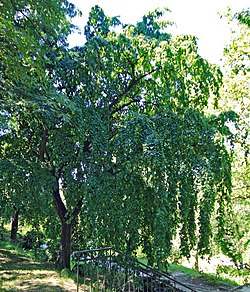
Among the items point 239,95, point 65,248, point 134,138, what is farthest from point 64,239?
point 239,95

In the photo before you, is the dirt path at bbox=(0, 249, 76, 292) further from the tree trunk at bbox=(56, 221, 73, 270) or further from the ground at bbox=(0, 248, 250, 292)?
the tree trunk at bbox=(56, 221, 73, 270)

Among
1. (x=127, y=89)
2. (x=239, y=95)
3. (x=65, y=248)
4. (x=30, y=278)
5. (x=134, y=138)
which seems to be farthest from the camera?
(x=239, y=95)

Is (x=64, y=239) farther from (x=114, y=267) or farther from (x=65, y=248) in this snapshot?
(x=114, y=267)

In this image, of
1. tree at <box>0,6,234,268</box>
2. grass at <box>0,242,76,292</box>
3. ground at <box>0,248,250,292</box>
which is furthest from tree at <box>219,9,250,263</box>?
grass at <box>0,242,76,292</box>

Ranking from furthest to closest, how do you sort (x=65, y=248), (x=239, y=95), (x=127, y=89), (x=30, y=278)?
(x=239, y=95) < (x=65, y=248) < (x=127, y=89) < (x=30, y=278)

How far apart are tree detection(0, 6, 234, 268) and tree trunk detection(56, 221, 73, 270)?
29.9 inches

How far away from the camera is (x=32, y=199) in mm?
4691

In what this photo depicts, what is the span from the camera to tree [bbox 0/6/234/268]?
12.2 feet

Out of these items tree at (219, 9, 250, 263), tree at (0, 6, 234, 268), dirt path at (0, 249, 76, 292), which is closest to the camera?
tree at (0, 6, 234, 268)

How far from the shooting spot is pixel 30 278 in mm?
4984

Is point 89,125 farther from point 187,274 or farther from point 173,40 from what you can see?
point 187,274

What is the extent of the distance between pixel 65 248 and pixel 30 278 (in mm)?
949

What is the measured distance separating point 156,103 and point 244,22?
4.42m

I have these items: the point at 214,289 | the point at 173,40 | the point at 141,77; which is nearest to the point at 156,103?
the point at 141,77
